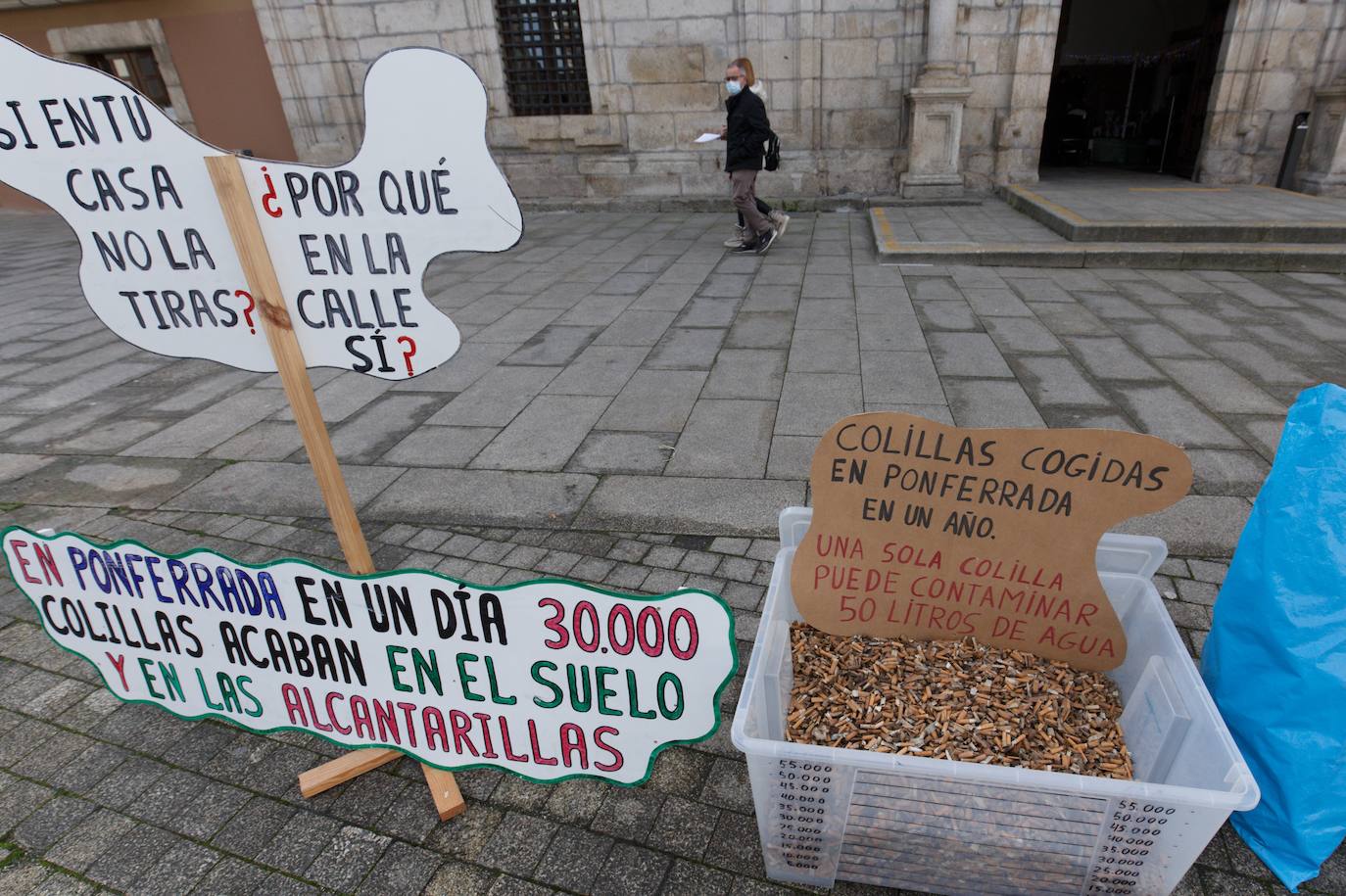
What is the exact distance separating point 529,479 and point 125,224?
209cm

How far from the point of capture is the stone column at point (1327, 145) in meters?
8.48

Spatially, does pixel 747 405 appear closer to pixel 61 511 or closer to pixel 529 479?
pixel 529 479

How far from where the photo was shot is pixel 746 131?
23.7ft

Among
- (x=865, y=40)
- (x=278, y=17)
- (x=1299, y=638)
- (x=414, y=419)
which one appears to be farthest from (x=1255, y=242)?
(x=278, y=17)

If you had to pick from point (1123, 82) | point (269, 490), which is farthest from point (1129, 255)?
point (1123, 82)

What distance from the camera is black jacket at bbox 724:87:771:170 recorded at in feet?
23.5

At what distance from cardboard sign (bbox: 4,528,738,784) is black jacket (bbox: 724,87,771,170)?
6.61 metres

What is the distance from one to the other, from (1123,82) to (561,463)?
1680 centimetres

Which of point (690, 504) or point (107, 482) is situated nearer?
point (690, 504)

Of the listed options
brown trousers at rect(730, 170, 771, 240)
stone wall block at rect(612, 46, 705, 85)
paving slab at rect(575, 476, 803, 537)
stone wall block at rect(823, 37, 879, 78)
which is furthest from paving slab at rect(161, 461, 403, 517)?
stone wall block at rect(823, 37, 879, 78)

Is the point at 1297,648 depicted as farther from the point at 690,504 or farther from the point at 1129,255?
the point at 1129,255

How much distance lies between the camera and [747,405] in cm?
417

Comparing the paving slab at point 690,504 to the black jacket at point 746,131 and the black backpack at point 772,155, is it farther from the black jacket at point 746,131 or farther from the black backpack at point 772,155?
the black backpack at point 772,155

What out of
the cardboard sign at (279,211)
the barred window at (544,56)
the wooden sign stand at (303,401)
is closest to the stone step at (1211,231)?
the barred window at (544,56)
